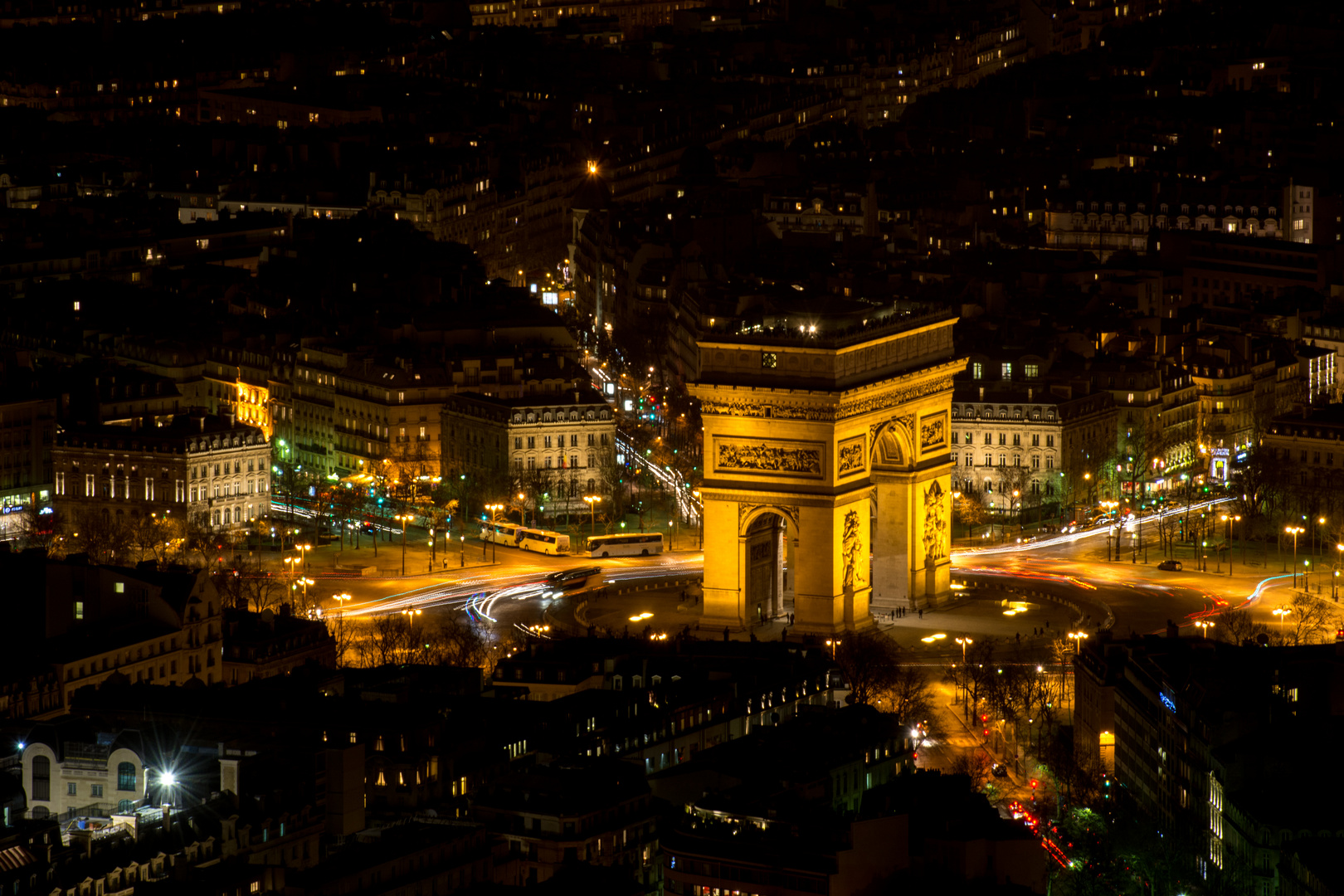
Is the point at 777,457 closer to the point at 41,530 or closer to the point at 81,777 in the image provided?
the point at 41,530

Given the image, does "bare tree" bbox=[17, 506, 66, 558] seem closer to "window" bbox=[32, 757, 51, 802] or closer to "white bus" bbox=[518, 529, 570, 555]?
"white bus" bbox=[518, 529, 570, 555]

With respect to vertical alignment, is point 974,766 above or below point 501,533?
below

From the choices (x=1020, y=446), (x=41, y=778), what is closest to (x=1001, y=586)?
(x=1020, y=446)

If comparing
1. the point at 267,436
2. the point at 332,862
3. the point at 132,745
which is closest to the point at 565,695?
the point at 132,745

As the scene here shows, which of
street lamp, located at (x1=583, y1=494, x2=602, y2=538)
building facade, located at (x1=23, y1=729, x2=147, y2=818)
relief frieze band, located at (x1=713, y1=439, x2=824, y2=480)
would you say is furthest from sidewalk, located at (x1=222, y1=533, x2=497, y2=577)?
building facade, located at (x1=23, y1=729, x2=147, y2=818)

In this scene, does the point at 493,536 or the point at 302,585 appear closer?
the point at 302,585

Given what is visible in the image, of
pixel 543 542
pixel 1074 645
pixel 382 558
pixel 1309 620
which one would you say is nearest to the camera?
pixel 1074 645

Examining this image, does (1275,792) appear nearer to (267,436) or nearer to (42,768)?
(42,768)
